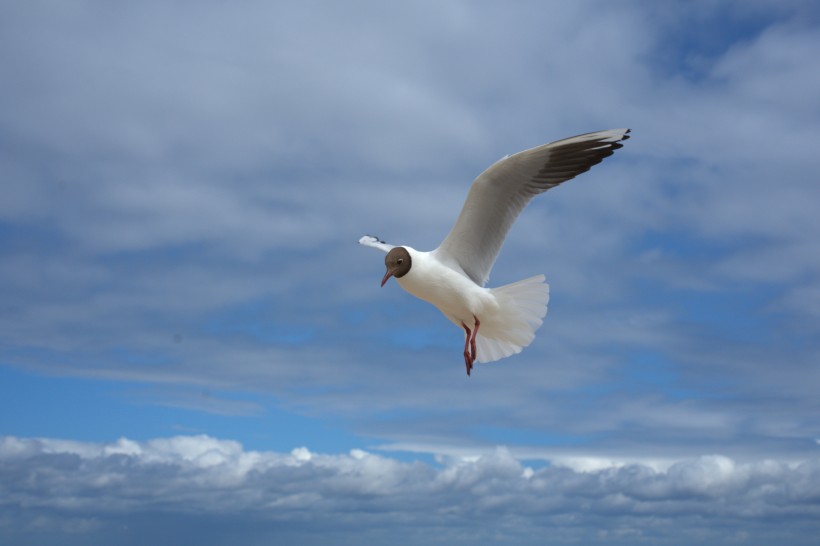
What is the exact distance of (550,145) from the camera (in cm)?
1251

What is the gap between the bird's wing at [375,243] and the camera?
13.5 m

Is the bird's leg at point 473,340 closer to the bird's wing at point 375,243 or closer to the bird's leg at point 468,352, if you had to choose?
the bird's leg at point 468,352

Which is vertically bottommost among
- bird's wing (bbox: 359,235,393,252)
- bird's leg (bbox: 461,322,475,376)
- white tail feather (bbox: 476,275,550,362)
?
bird's leg (bbox: 461,322,475,376)

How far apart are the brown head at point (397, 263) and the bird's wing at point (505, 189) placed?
0.73 meters

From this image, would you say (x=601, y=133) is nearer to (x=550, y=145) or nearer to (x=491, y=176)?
(x=550, y=145)

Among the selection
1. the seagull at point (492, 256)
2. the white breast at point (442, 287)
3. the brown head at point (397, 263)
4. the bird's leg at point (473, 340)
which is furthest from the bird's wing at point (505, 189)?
the brown head at point (397, 263)

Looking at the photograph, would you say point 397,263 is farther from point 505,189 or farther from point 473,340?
point 505,189

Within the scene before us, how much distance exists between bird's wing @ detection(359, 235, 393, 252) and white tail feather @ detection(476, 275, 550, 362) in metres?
1.52

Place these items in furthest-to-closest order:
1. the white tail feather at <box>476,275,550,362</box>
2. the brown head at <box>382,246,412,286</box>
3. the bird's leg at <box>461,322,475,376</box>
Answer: the white tail feather at <box>476,275,550,362</box>
the bird's leg at <box>461,322,475,376</box>
the brown head at <box>382,246,412,286</box>

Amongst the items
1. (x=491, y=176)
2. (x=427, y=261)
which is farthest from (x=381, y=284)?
(x=491, y=176)

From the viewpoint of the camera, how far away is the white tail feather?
1311cm

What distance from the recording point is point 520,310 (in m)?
13.2

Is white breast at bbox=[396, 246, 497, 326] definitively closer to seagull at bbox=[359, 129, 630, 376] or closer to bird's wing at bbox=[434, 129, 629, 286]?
seagull at bbox=[359, 129, 630, 376]

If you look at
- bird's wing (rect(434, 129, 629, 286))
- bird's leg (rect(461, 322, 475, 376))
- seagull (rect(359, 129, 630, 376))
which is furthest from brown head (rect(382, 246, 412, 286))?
bird's leg (rect(461, 322, 475, 376))
